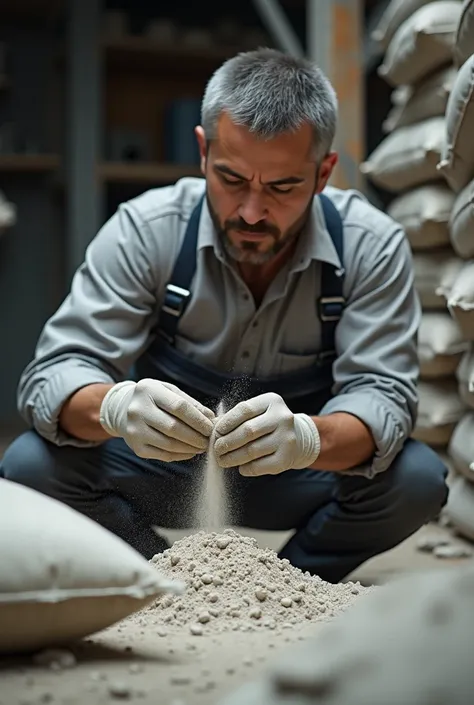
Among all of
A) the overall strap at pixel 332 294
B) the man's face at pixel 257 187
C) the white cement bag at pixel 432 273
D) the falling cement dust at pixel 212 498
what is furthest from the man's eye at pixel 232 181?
the white cement bag at pixel 432 273

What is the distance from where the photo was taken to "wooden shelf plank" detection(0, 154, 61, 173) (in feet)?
15.1

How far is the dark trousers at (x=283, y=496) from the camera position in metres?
1.79

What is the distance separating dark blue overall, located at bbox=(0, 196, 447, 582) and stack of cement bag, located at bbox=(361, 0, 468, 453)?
1.74 feet

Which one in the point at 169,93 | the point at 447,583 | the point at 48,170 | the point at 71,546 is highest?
the point at 447,583

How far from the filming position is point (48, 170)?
4844mm

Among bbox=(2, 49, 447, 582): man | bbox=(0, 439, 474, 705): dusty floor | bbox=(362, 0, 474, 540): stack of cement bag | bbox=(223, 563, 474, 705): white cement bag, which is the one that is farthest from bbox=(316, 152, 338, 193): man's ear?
bbox=(223, 563, 474, 705): white cement bag

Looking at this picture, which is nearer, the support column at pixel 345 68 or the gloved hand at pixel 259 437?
the gloved hand at pixel 259 437

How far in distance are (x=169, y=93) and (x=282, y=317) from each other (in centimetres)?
339

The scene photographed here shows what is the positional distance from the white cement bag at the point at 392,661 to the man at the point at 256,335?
89 cm

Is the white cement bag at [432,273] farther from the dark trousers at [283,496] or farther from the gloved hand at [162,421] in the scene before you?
the gloved hand at [162,421]

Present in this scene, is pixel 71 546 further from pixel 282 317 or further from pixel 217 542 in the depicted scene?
pixel 282 317

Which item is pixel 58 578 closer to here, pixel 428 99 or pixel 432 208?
pixel 432 208

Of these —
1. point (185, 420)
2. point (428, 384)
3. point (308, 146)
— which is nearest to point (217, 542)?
point (185, 420)

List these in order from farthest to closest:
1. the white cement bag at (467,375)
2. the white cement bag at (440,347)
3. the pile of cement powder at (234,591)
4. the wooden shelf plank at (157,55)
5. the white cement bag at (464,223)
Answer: the wooden shelf plank at (157,55) < the white cement bag at (440,347) < the white cement bag at (467,375) < the white cement bag at (464,223) < the pile of cement powder at (234,591)
